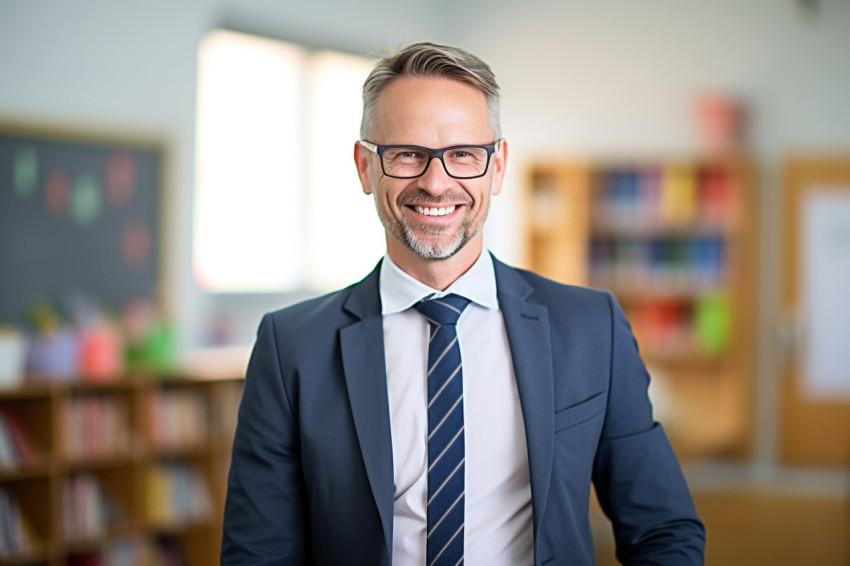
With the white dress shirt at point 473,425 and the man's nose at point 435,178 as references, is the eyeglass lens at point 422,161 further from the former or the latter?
the white dress shirt at point 473,425

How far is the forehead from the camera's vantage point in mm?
1435

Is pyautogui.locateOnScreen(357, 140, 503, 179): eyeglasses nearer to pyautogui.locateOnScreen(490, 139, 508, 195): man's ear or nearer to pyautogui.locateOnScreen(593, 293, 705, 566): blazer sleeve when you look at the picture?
pyautogui.locateOnScreen(490, 139, 508, 195): man's ear

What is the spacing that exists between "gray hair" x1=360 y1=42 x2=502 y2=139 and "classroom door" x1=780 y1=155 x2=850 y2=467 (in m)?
6.10

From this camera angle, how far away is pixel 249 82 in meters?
6.10

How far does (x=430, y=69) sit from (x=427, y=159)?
143 millimetres

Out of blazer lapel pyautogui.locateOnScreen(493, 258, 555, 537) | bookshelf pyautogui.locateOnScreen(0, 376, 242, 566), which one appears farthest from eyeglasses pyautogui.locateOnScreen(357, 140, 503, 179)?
bookshelf pyautogui.locateOnScreen(0, 376, 242, 566)

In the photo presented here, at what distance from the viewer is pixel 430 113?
144 centimetres

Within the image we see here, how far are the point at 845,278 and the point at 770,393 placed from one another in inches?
41.0

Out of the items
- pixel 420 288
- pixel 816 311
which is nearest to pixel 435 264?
pixel 420 288

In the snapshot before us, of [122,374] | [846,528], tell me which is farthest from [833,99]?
[122,374]

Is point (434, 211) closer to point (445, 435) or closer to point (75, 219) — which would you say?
point (445, 435)

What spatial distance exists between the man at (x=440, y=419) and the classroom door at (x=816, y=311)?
5.98 meters

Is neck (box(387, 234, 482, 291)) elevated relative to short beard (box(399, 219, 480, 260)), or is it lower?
lower

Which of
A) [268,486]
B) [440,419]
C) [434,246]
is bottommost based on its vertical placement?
[268,486]
